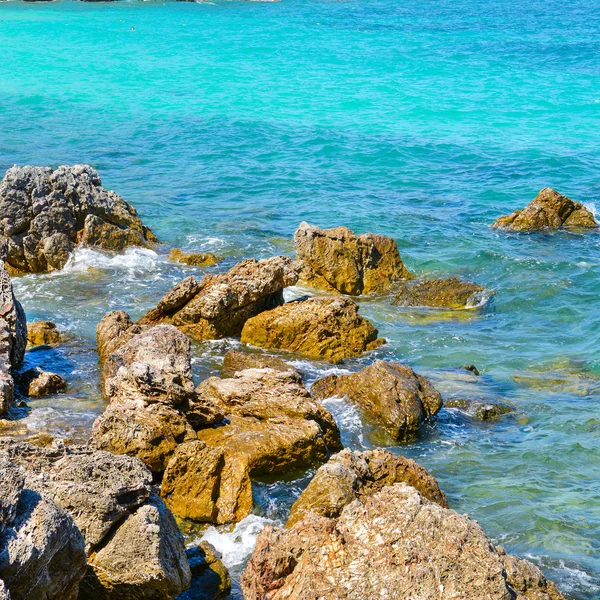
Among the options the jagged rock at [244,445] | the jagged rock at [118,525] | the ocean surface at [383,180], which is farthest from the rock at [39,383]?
the jagged rock at [118,525]

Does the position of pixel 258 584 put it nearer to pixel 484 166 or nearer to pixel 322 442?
pixel 322 442

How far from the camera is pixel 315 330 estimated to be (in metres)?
14.8

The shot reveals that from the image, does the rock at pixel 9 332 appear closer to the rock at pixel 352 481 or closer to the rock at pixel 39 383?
the rock at pixel 39 383

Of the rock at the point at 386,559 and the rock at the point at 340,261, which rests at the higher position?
the rock at the point at 386,559

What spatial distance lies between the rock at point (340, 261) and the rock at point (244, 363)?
4550mm

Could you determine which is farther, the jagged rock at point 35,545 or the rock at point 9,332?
the rock at point 9,332

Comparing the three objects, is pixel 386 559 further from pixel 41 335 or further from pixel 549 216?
pixel 549 216

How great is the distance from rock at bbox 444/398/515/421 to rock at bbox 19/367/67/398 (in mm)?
5962

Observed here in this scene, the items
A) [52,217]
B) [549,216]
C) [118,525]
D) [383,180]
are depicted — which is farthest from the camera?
[383,180]

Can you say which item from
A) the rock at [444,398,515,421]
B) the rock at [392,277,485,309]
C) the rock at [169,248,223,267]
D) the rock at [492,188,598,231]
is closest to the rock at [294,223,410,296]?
the rock at [392,277,485,309]

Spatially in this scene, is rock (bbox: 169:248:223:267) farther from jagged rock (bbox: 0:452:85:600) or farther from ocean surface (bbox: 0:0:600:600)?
jagged rock (bbox: 0:452:85:600)

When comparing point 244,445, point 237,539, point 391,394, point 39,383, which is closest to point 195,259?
point 39,383

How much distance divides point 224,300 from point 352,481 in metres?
6.97

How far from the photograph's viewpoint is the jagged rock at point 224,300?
49.5 feet
